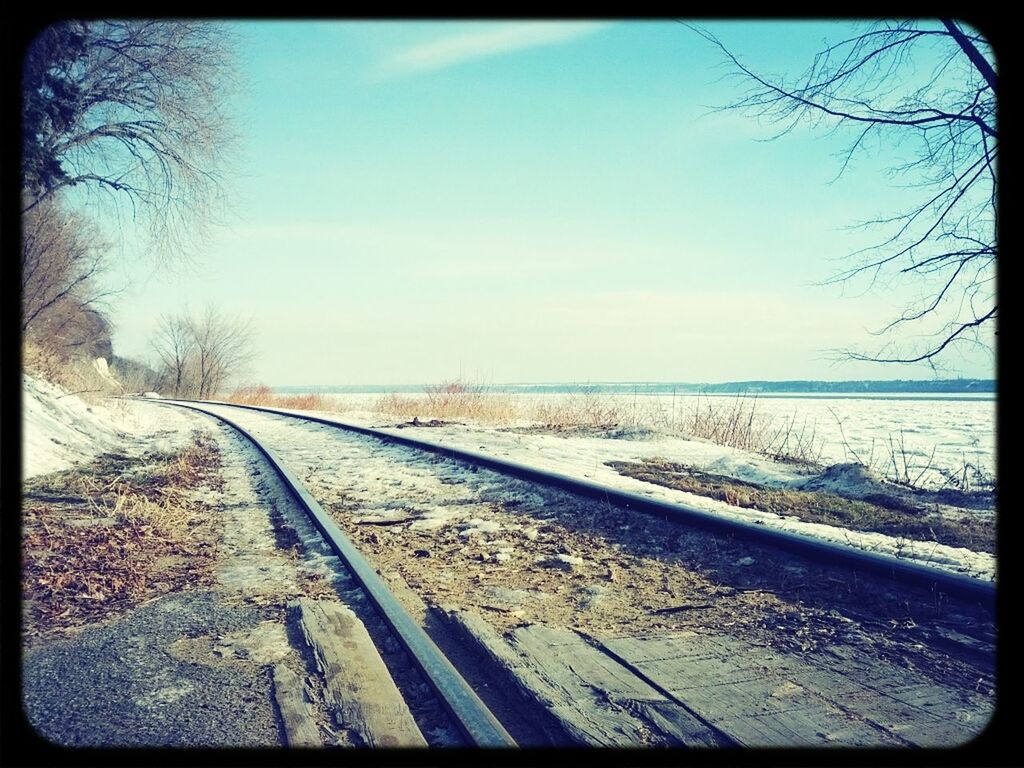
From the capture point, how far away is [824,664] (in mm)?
2484

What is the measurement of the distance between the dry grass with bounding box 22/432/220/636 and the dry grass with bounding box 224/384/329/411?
2294 cm

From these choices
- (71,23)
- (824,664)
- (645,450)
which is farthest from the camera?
(645,450)

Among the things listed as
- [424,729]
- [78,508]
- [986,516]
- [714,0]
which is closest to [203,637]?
[424,729]

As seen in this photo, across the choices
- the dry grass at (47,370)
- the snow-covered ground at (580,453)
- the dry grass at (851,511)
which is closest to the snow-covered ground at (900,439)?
the snow-covered ground at (580,453)

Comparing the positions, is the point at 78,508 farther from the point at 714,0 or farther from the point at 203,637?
the point at 714,0

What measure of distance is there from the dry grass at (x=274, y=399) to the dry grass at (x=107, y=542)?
2294 cm

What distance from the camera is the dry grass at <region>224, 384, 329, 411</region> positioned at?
31.8 meters

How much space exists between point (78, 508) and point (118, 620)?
3087 millimetres

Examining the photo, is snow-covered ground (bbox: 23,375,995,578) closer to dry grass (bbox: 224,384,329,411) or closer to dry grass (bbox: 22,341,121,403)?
dry grass (bbox: 22,341,121,403)

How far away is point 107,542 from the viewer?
4.37 meters

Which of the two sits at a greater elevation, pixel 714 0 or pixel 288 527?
pixel 714 0

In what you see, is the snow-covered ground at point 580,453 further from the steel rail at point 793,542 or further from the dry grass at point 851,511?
the steel rail at point 793,542

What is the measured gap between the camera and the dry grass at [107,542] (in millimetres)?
3359

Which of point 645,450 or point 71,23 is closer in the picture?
point 71,23
